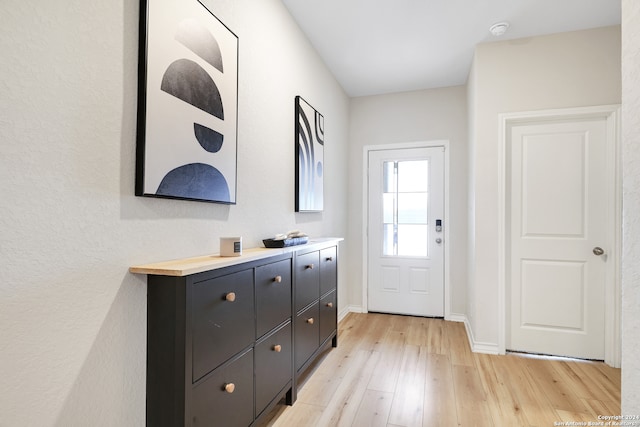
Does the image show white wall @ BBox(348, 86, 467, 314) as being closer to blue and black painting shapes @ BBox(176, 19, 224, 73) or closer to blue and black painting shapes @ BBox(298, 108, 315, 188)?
blue and black painting shapes @ BBox(298, 108, 315, 188)

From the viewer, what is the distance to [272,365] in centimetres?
177

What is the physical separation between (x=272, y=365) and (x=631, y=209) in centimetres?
164

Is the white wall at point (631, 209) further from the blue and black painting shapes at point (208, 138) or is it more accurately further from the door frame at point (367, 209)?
the door frame at point (367, 209)

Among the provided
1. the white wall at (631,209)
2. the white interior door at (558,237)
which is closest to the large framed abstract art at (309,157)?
the white interior door at (558,237)

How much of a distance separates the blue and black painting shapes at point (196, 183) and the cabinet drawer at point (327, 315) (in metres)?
1.30

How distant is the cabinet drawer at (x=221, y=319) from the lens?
124cm

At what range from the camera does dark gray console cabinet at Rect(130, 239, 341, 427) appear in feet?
3.92

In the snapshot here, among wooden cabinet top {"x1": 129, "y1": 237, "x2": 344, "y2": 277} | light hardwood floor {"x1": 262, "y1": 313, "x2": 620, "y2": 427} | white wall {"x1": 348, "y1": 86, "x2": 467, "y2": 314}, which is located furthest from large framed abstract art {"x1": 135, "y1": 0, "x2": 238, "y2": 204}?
white wall {"x1": 348, "y1": 86, "x2": 467, "y2": 314}

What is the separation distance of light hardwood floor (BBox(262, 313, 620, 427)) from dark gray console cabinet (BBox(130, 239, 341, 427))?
0.30m

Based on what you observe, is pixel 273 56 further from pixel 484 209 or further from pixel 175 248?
pixel 484 209

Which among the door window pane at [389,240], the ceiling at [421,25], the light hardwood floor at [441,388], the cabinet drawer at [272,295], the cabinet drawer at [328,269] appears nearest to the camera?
the cabinet drawer at [272,295]

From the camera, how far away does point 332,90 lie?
3566 millimetres

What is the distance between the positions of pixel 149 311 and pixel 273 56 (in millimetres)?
1836

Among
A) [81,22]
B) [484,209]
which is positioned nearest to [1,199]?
[81,22]
